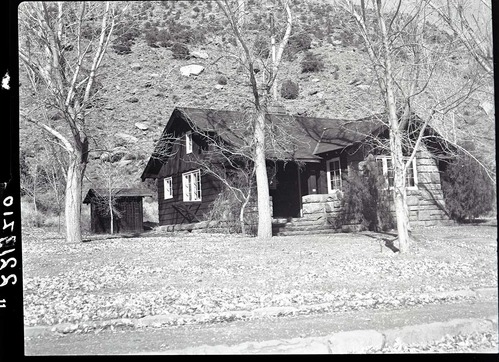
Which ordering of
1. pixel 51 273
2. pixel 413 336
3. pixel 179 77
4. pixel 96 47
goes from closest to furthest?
1. pixel 413 336
2. pixel 51 273
3. pixel 96 47
4. pixel 179 77

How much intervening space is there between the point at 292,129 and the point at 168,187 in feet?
19.8

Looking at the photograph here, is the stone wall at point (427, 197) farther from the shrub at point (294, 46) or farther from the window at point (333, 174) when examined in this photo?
the shrub at point (294, 46)

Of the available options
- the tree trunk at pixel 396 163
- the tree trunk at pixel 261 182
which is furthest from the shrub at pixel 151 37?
the tree trunk at pixel 396 163

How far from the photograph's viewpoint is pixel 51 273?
941cm

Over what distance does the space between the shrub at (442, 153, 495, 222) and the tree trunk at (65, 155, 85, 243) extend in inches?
441

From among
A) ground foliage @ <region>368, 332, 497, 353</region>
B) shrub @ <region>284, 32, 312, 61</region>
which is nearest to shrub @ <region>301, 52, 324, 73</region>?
shrub @ <region>284, 32, 312, 61</region>

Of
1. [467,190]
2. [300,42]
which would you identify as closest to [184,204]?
[300,42]

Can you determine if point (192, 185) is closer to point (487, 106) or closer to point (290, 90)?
point (290, 90)

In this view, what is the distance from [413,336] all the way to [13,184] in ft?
17.4

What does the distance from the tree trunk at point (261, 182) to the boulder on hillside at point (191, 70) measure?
7.53 m

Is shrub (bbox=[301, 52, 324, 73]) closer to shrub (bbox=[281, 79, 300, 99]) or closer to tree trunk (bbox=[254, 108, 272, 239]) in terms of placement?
shrub (bbox=[281, 79, 300, 99])

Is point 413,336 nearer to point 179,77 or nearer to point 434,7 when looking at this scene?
point 434,7

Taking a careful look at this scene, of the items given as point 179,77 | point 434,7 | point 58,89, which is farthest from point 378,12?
point 179,77

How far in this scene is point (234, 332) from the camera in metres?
6.72
